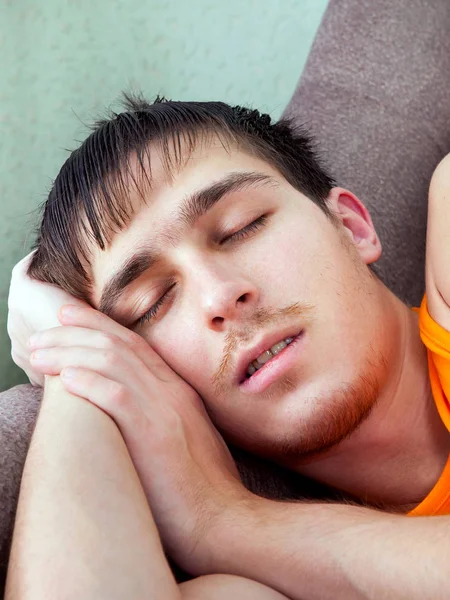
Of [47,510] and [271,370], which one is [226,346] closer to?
[271,370]

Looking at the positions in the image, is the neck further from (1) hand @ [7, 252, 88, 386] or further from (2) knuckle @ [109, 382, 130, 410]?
(1) hand @ [7, 252, 88, 386]

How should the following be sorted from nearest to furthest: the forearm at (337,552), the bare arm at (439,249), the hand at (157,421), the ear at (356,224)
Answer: the forearm at (337,552), the hand at (157,421), the bare arm at (439,249), the ear at (356,224)

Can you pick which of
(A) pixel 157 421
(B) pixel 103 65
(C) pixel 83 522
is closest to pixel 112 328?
(A) pixel 157 421

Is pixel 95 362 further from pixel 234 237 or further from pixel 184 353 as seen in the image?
pixel 234 237

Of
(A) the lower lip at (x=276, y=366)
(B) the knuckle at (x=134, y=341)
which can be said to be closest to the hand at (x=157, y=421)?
(B) the knuckle at (x=134, y=341)

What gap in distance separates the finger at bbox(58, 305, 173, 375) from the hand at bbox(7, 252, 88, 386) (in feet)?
0.12

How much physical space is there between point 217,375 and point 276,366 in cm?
8

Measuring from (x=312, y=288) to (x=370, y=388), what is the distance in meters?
0.15

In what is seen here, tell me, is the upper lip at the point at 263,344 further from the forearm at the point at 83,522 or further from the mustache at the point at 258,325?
the forearm at the point at 83,522

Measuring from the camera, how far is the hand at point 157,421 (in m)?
0.89

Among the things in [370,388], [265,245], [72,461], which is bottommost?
[72,461]

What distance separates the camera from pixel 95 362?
3.06ft

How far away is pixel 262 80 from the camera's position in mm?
1921

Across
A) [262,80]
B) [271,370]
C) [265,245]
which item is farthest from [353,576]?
[262,80]
